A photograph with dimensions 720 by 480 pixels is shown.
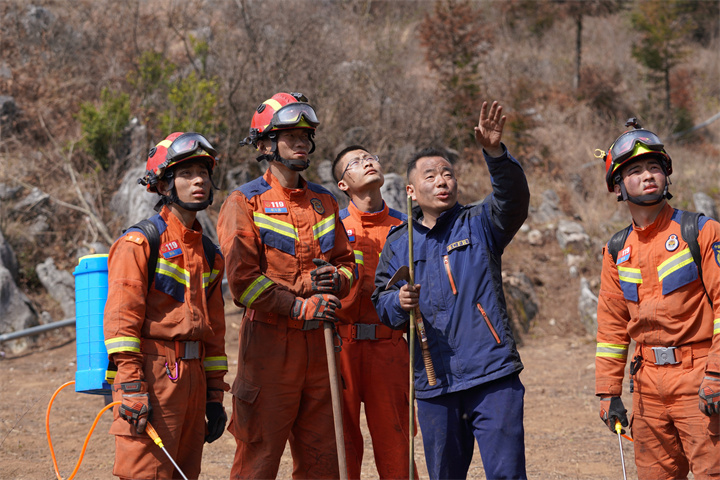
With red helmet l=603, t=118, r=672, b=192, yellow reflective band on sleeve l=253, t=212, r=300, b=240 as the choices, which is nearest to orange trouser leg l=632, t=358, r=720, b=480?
red helmet l=603, t=118, r=672, b=192

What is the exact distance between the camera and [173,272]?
391cm

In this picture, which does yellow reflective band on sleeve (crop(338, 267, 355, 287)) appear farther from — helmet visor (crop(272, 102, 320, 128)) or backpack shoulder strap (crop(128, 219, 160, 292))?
backpack shoulder strap (crop(128, 219, 160, 292))

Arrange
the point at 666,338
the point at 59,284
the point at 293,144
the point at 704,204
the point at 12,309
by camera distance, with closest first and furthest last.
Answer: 1. the point at 666,338
2. the point at 293,144
3. the point at 12,309
4. the point at 59,284
5. the point at 704,204

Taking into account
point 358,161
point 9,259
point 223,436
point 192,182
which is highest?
point 358,161

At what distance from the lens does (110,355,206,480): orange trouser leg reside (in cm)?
364

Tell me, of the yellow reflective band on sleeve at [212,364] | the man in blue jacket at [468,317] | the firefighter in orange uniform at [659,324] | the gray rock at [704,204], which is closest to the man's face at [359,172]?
the man in blue jacket at [468,317]

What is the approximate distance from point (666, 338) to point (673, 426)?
50 centimetres

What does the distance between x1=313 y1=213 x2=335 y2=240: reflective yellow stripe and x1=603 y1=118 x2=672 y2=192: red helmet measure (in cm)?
166

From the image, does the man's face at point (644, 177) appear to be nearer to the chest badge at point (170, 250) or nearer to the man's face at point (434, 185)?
the man's face at point (434, 185)

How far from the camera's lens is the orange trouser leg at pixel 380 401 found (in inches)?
184

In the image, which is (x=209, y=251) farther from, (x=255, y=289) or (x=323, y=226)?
(x=323, y=226)

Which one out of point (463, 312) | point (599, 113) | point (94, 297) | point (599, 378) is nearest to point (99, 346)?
point (94, 297)

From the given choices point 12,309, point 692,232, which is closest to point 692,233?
point 692,232

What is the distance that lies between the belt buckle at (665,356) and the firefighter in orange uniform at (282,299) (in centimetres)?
177
